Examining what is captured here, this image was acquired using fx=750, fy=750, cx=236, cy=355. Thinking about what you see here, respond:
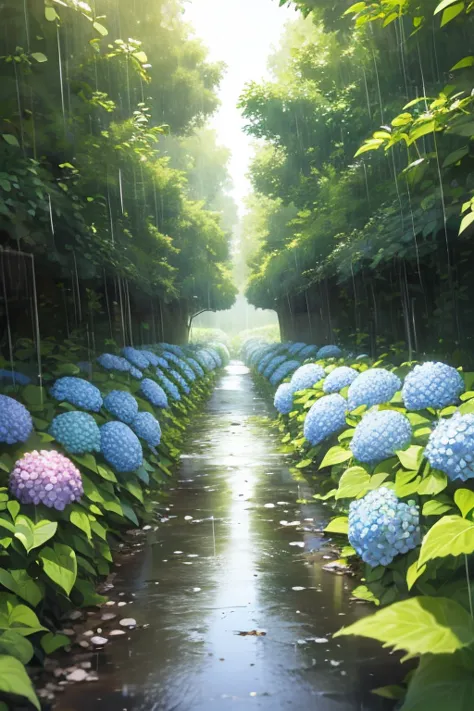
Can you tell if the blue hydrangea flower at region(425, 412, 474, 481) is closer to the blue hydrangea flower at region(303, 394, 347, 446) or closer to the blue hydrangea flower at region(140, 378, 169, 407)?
the blue hydrangea flower at region(303, 394, 347, 446)

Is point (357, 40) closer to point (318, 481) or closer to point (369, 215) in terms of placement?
point (369, 215)

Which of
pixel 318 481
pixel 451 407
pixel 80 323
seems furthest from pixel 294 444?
pixel 451 407

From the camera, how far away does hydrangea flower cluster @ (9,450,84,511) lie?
12.6 ft

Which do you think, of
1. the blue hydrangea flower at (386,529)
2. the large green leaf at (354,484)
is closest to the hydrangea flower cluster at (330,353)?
the large green leaf at (354,484)

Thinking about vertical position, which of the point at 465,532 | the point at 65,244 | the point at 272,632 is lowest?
the point at 272,632

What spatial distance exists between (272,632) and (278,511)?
8.58 ft

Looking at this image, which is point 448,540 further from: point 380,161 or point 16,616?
point 380,161

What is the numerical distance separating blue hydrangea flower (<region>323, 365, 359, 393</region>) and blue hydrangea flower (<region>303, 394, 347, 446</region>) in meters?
0.67

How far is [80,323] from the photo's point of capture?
989 cm

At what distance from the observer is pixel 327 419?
639cm

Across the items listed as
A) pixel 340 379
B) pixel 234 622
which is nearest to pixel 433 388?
pixel 234 622

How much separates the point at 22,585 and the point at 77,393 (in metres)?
2.32

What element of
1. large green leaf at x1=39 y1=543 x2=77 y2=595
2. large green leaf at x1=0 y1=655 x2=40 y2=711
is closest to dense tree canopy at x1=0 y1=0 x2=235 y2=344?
large green leaf at x1=39 y1=543 x2=77 y2=595

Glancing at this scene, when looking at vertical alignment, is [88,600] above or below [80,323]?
below
